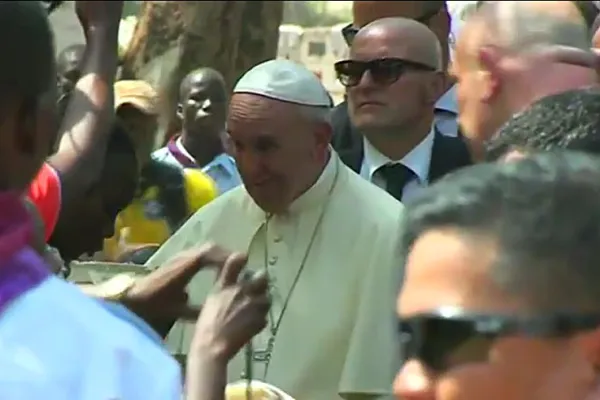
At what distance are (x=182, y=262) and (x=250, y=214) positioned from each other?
1.25m

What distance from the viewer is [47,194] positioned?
9.29 ft

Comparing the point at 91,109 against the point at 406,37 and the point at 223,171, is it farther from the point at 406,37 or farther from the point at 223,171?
the point at 223,171

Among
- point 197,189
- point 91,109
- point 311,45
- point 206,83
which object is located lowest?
point 311,45

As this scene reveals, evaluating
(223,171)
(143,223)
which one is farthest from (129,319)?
(223,171)

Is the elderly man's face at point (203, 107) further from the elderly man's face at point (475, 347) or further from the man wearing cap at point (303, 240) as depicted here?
the elderly man's face at point (475, 347)

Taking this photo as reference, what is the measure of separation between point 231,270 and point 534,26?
827mm

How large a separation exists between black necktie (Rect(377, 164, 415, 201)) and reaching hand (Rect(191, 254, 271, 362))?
198 cm

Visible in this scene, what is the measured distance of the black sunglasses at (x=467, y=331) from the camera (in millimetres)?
1581

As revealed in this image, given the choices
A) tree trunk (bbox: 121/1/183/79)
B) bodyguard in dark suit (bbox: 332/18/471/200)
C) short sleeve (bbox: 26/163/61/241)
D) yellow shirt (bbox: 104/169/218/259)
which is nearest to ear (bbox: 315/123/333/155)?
bodyguard in dark suit (bbox: 332/18/471/200)

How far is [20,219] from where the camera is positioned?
1909 mm

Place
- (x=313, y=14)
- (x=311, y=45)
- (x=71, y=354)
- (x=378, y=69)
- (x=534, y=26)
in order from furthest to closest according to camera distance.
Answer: (x=313, y=14), (x=311, y=45), (x=378, y=69), (x=534, y=26), (x=71, y=354)

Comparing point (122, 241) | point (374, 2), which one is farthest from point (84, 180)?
point (374, 2)

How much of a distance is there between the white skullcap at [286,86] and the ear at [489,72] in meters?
1.03

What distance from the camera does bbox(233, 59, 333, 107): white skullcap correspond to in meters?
4.06
